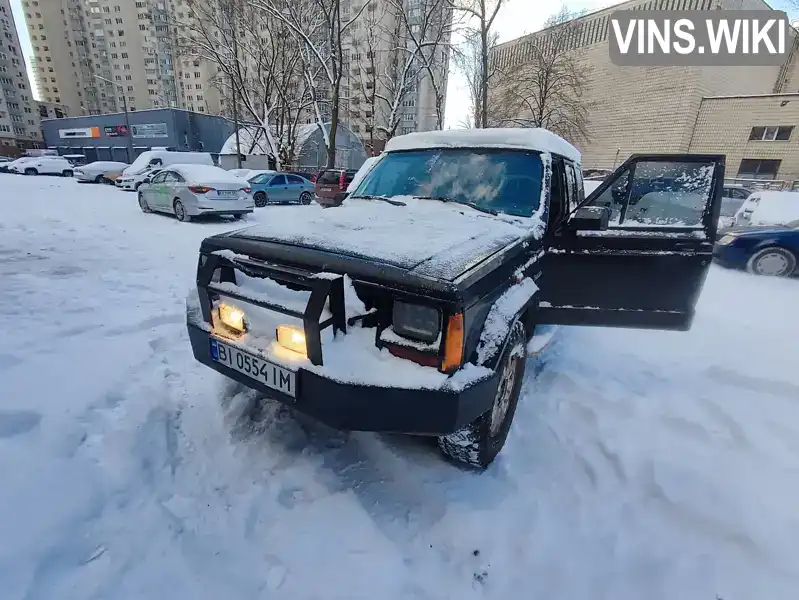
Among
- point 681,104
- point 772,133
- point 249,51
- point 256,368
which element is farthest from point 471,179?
point 681,104

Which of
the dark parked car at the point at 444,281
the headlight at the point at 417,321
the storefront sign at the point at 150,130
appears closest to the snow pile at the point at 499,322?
the dark parked car at the point at 444,281

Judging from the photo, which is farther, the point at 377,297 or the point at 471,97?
the point at 471,97

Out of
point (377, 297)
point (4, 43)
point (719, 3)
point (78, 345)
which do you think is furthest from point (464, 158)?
point (4, 43)

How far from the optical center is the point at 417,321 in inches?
68.5

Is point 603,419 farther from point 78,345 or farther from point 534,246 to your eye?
point 78,345

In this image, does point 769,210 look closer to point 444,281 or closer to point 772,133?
point 444,281

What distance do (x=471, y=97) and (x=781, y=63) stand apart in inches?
1095

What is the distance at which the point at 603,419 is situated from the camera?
106 inches

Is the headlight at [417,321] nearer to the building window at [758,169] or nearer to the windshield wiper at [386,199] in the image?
the windshield wiper at [386,199]

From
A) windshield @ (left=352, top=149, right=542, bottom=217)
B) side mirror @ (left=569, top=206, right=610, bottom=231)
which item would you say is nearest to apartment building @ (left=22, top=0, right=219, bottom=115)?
windshield @ (left=352, top=149, right=542, bottom=217)

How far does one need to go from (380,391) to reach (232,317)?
1.00 meters

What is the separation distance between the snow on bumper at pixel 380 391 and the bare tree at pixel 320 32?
56.5ft

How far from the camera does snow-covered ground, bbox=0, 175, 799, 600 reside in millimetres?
1643

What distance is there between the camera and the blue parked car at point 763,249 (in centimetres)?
636
